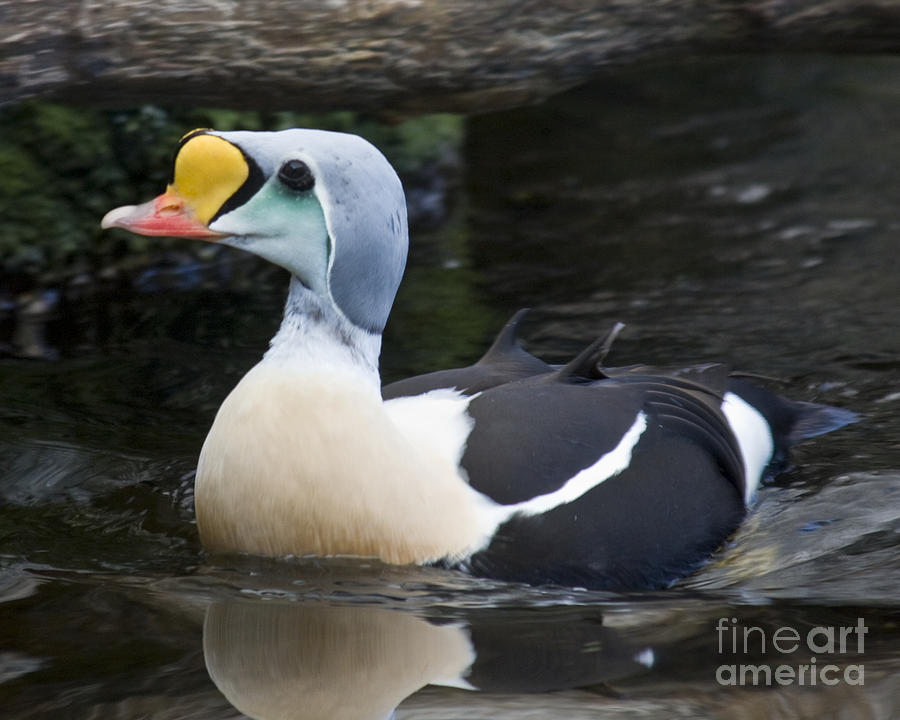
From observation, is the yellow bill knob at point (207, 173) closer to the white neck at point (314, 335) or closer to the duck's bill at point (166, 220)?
the duck's bill at point (166, 220)

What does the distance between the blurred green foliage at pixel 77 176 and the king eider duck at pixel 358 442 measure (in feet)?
8.76

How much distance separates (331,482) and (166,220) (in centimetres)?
73

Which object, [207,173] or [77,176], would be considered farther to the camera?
[77,176]

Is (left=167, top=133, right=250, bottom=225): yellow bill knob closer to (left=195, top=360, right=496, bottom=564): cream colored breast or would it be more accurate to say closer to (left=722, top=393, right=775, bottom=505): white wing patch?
(left=195, top=360, right=496, bottom=564): cream colored breast

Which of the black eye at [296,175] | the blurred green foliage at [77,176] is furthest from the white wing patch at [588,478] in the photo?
the blurred green foliage at [77,176]

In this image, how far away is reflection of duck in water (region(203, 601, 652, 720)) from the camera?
286 cm

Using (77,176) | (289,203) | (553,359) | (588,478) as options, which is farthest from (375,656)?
(77,176)

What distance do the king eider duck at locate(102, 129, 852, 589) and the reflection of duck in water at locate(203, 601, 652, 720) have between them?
0.19m

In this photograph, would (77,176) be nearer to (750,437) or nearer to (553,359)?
(553,359)

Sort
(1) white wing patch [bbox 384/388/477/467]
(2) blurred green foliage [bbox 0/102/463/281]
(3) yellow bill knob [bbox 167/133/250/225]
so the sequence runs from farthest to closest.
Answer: (2) blurred green foliage [bbox 0/102/463/281], (1) white wing patch [bbox 384/388/477/467], (3) yellow bill knob [bbox 167/133/250/225]

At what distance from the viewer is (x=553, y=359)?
5172 millimetres

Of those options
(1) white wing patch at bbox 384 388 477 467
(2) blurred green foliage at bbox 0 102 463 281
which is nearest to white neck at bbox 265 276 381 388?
(1) white wing patch at bbox 384 388 477 467

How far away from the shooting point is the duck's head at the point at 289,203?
3.25 meters

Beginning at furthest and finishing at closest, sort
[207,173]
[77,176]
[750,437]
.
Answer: [77,176], [750,437], [207,173]
